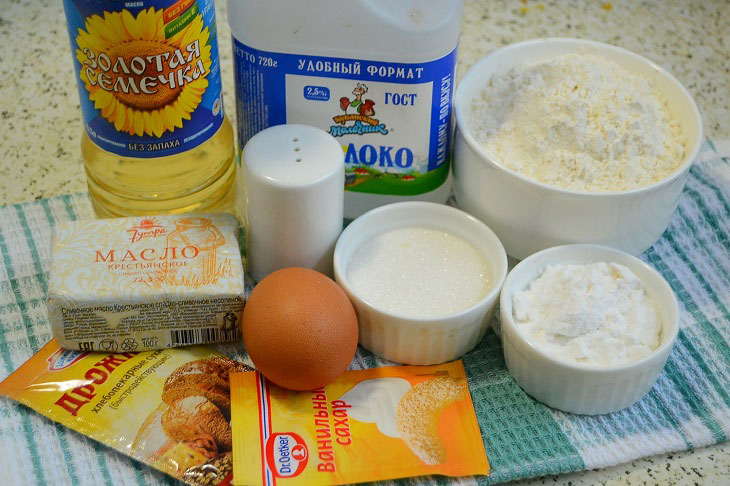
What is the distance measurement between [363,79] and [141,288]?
1.06 feet

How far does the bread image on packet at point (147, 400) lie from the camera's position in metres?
0.80

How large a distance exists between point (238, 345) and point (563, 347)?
13.0 inches

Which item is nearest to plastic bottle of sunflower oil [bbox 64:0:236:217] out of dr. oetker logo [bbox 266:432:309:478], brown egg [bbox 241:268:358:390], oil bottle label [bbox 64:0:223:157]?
oil bottle label [bbox 64:0:223:157]

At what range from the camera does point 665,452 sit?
826 millimetres

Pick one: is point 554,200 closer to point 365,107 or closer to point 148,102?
point 365,107

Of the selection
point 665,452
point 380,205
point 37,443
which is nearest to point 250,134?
point 380,205

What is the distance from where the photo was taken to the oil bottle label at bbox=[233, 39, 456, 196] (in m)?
0.95

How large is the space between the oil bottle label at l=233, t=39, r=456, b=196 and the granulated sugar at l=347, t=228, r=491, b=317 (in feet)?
0.28

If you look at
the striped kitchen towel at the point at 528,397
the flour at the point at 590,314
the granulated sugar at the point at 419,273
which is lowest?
the striped kitchen towel at the point at 528,397

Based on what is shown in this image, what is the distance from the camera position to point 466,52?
1.35 m

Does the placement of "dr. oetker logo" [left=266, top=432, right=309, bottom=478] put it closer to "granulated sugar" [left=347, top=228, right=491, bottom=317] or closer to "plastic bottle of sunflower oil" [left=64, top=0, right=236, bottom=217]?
"granulated sugar" [left=347, top=228, right=491, bottom=317]

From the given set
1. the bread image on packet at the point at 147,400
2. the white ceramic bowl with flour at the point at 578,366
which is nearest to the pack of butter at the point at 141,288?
the bread image on packet at the point at 147,400

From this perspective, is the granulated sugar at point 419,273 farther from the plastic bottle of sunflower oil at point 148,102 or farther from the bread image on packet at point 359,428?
the plastic bottle of sunflower oil at point 148,102

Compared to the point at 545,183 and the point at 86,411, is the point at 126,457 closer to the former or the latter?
the point at 86,411
